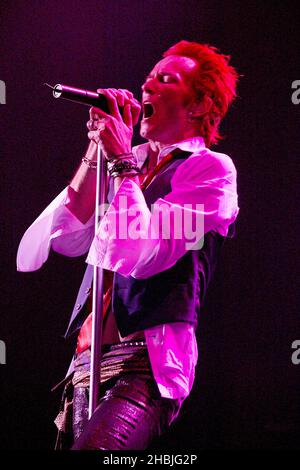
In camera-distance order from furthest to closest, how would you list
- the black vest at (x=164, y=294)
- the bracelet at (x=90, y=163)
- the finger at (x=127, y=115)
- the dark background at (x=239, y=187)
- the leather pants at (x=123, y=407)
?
the dark background at (x=239, y=187) → the bracelet at (x=90, y=163) → the finger at (x=127, y=115) → the black vest at (x=164, y=294) → the leather pants at (x=123, y=407)

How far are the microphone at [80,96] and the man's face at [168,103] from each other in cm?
18

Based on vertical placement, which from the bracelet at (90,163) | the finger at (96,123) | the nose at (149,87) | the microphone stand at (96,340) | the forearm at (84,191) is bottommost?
the microphone stand at (96,340)

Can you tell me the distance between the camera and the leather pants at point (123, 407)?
121 cm

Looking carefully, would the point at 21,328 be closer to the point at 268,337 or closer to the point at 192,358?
the point at 268,337

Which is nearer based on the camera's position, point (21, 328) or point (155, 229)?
point (155, 229)

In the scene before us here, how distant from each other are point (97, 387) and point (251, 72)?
1323 mm

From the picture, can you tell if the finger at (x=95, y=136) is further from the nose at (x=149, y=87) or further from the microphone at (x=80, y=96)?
the nose at (x=149, y=87)

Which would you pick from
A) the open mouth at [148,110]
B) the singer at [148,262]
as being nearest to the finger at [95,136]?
the singer at [148,262]

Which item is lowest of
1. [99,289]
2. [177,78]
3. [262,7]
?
[99,289]

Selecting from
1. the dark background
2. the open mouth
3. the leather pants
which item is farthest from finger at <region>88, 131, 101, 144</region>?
the dark background

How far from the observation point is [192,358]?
1.36 meters

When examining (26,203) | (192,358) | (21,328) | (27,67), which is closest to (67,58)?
(27,67)

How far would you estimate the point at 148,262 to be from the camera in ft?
4.27

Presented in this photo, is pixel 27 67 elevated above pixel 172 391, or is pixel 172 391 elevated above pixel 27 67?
pixel 27 67
